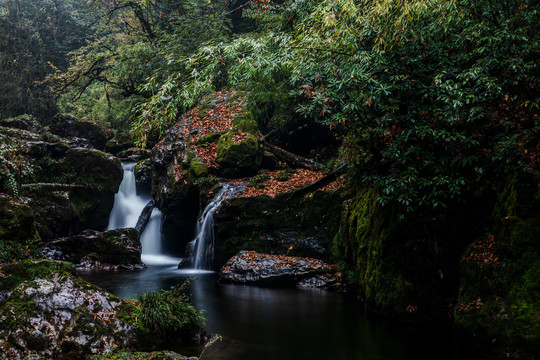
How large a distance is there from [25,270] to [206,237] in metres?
6.18

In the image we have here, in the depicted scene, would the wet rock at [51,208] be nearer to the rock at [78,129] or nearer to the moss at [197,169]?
the moss at [197,169]

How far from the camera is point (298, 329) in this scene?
6.13 meters

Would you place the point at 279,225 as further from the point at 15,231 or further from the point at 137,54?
the point at 137,54

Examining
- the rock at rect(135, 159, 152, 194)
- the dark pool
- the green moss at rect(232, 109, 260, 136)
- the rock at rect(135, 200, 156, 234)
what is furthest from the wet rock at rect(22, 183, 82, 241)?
the green moss at rect(232, 109, 260, 136)

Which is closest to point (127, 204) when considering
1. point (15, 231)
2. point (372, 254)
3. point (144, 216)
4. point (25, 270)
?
point (144, 216)

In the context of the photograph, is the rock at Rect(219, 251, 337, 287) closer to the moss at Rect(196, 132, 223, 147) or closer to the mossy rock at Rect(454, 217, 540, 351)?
the mossy rock at Rect(454, 217, 540, 351)

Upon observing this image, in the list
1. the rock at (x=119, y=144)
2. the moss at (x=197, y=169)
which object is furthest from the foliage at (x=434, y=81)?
the rock at (x=119, y=144)

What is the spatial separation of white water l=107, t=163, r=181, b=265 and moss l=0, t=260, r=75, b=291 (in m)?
7.59

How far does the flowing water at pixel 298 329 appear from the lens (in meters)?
5.07

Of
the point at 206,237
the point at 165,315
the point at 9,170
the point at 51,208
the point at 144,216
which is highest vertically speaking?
the point at 9,170

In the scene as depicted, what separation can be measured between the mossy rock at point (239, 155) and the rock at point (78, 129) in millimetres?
9851

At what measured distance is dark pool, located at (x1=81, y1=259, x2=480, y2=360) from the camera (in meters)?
5.09

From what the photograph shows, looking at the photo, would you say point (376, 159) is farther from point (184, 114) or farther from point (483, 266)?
point (184, 114)

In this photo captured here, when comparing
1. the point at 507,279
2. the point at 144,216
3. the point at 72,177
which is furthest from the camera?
the point at 144,216
